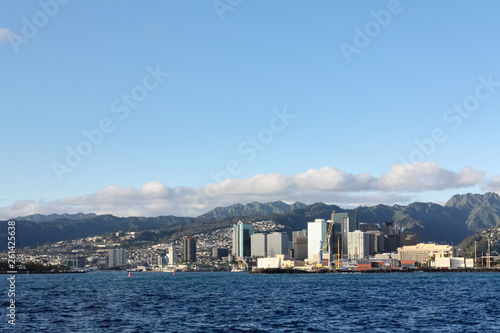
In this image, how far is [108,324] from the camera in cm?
7300

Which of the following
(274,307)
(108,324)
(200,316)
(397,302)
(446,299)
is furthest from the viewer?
(446,299)

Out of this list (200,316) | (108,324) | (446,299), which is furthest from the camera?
(446,299)

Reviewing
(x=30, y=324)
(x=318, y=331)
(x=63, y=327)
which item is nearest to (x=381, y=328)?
(x=318, y=331)

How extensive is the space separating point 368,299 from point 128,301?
42.2 m

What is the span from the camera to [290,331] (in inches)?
2724

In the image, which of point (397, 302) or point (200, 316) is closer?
point (200, 316)

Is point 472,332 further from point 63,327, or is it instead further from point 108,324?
point 63,327

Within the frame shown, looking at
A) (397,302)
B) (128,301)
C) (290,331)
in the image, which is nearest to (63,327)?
(290,331)

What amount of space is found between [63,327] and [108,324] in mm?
4910

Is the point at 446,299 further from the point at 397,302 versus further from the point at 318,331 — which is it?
the point at 318,331

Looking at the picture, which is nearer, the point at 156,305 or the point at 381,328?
the point at 381,328

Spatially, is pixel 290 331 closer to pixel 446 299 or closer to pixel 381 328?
pixel 381 328

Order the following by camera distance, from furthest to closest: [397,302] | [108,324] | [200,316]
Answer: [397,302], [200,316], [108,324]

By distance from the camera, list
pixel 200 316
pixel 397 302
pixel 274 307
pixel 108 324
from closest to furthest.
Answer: pixel 108 324 < pixel 200 316 < pixel 274 307 < pixel 397 302
